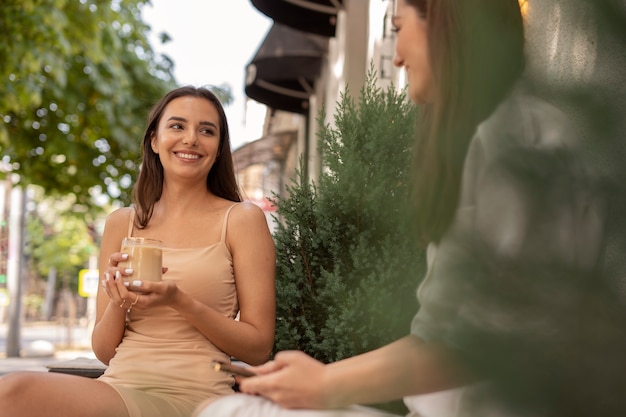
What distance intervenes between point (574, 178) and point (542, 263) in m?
0.05

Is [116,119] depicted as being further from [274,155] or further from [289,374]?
[289,374]

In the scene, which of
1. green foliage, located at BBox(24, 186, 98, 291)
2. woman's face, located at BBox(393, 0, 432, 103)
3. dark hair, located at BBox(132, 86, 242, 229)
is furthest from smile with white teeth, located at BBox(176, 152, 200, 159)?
green foliage, located at BBox(24, 186, 98, 291)

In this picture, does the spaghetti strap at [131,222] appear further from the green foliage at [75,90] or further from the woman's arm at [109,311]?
the green foliage at [75,90]

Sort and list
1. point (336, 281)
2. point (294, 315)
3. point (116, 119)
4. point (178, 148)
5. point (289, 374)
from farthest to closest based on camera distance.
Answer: point (116, 119), point (294, 315), point (336, 281), point (178, 148), point (289, 374)

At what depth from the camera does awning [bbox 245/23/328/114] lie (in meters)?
12.4

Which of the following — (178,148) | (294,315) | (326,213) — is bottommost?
(294,315)

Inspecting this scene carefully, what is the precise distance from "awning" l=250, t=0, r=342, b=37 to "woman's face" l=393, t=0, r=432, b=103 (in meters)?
9.60

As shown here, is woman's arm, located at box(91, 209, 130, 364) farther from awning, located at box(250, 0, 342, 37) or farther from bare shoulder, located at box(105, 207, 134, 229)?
awning, located at box(250, 0, 342, 37)

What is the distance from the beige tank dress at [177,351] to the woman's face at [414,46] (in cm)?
136

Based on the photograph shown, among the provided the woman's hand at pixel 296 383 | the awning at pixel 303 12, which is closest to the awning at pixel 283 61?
the awning at pixel 303 12

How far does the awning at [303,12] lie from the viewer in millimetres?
10688

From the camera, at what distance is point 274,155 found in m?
15.5

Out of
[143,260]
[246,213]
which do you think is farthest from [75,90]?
[143,260]

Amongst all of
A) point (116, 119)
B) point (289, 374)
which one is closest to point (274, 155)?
point (116, 119)
